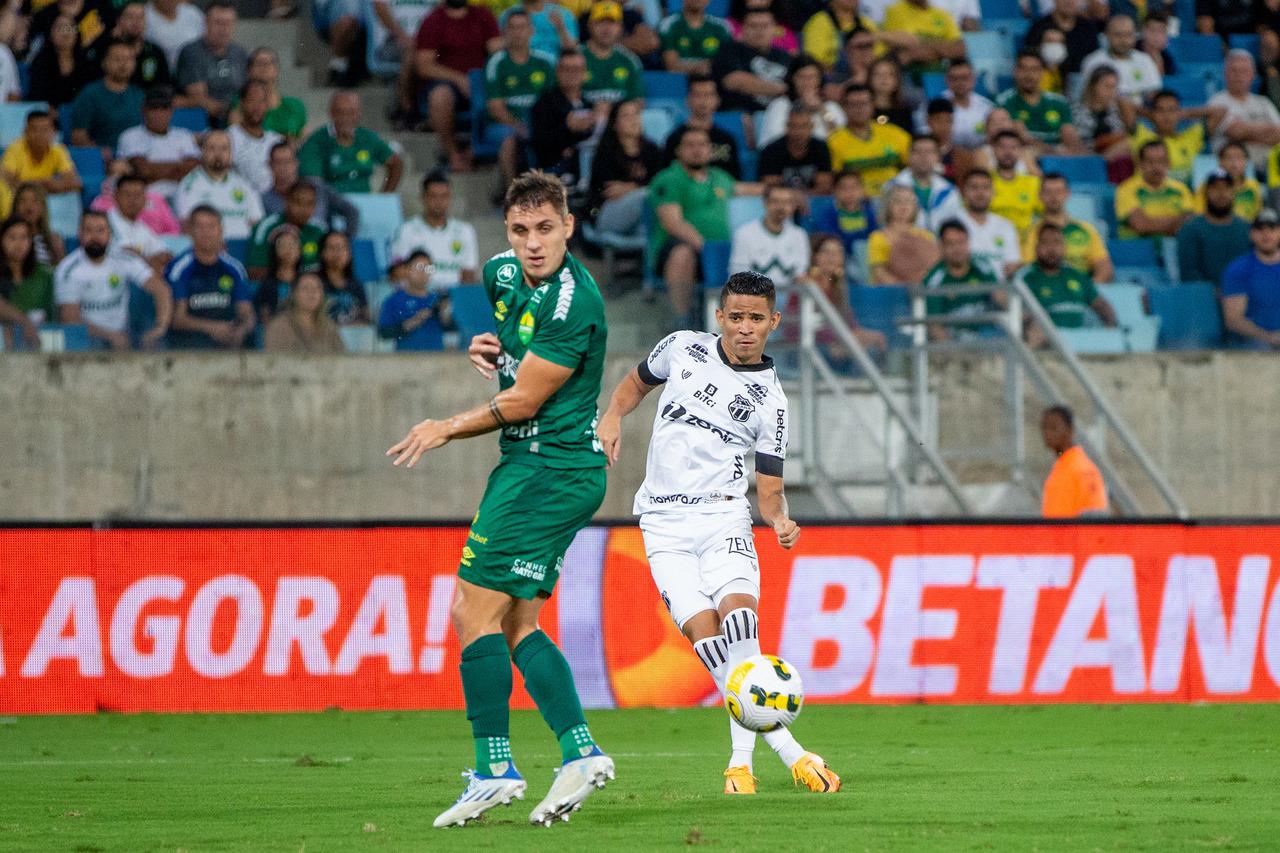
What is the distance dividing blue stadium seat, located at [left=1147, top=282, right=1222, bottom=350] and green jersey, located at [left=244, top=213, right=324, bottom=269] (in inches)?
283

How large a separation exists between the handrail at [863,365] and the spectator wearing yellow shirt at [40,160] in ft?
21.0

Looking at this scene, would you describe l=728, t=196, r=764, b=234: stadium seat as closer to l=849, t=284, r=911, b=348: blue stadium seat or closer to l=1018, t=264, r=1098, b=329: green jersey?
l=849, t=284, r=911, b=348: blue stadium seat

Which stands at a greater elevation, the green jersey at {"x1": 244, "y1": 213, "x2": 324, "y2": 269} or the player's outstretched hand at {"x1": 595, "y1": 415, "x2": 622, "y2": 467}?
the green jersey at {"x1": 244, "y1": 213, "x2": 324, "y2": 269}

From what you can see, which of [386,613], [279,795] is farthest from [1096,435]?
[279,795]

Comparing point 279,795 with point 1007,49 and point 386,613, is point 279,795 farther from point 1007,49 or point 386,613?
point 1007,49

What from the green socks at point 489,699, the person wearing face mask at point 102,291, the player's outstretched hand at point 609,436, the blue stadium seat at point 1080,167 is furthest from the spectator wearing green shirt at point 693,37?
the green socks at point 489,699

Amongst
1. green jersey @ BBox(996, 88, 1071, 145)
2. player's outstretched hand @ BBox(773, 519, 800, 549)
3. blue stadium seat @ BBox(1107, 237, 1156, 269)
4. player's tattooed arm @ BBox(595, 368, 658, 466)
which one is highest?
green jersey @ BBox(996, 88, 1071, 145)

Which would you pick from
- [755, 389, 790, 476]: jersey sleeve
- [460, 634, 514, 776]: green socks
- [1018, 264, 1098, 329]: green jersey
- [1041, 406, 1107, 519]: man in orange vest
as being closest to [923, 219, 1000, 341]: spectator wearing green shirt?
[1018, 264, 1098, 329]: green jersey

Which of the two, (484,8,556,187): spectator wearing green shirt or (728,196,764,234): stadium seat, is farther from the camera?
(484,8,556,187): spectator wearing green shirt

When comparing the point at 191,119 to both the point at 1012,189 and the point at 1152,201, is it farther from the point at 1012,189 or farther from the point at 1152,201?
the point at 1152,201

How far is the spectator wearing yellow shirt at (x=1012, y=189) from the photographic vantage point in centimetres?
1831

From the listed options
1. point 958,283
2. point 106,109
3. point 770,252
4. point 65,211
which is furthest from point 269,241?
point 958,283

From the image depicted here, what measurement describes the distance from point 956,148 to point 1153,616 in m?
6.19

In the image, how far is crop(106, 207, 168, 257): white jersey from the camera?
641 inches
